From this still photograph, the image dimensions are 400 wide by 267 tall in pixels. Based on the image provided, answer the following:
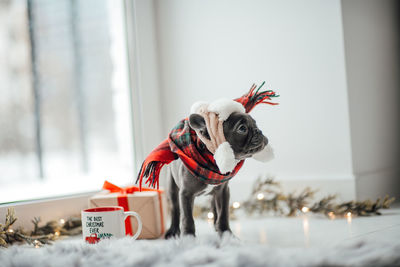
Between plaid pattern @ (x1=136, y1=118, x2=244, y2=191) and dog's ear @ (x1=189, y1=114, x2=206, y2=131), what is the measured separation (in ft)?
0.19

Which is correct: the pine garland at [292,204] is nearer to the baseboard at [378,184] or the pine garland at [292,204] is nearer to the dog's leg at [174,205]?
the baseboard at [378,184]

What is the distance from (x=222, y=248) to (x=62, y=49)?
44.4 inches

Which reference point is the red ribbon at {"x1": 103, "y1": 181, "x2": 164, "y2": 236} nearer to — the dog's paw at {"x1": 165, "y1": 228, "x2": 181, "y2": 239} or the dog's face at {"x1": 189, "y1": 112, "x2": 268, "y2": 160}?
the dog's paw at {"x1": 165, "y1": 228, "x2": 181, "y2": 239}

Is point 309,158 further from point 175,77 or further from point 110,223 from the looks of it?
point 110,223

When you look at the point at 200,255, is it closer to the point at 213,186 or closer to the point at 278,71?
the point at 213,186

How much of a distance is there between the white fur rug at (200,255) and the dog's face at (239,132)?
0.64 ft

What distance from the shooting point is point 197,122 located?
2.92ft

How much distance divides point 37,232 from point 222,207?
0.54m

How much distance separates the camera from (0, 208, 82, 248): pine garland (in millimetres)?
1050

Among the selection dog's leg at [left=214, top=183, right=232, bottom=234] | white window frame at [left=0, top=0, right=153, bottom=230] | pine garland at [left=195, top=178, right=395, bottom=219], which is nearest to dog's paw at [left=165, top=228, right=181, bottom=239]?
dog's leg at [left=214, top=183, right=232, bottom=234]

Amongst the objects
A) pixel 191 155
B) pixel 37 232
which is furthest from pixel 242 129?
pixel 37 232

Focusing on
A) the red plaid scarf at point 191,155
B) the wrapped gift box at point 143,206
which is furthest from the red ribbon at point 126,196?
the red plaid scarf at point 191,155

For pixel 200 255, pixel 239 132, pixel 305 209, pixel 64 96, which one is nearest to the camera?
pixel 200 255

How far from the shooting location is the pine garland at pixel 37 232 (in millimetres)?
1050
